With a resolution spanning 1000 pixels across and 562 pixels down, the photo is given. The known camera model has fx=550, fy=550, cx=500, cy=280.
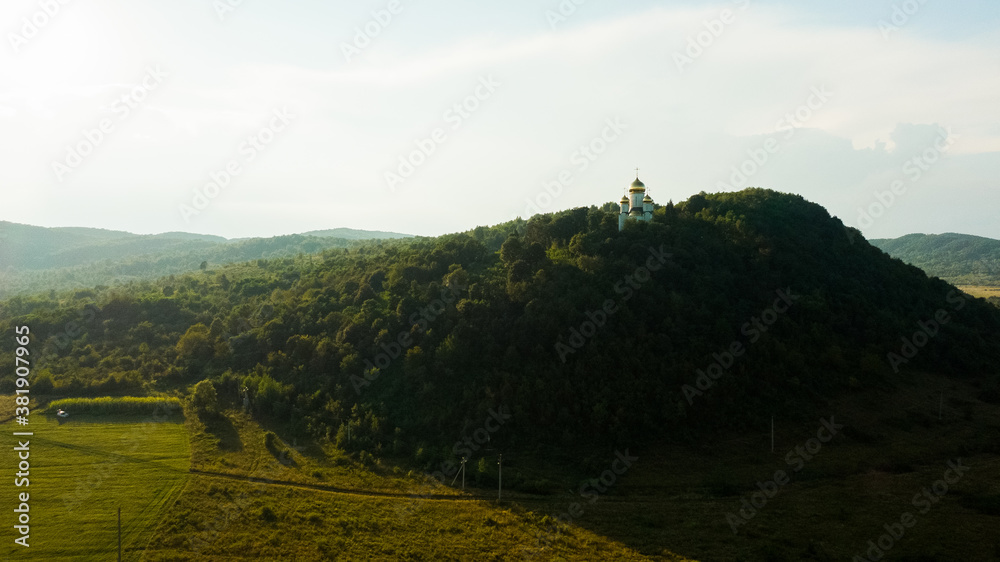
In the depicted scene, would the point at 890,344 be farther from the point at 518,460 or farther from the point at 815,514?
the point at 518,460

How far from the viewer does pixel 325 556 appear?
25.1 meters

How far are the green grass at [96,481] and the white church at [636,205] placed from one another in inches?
1644

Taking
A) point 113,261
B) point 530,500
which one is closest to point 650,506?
point 530,500

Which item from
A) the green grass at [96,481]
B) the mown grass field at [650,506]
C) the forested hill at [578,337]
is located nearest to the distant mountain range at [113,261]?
the forested hill at [578,337]

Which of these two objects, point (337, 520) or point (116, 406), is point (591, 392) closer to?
point (337, 520)

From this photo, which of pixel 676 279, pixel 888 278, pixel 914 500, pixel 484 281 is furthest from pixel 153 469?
pixel 888 278

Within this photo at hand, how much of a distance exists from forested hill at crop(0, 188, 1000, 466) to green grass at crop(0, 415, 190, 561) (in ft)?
25.7

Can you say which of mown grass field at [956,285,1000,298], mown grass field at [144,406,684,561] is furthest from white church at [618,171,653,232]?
mown grass field at [956,285,1000,298]

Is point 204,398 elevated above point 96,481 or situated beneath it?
elevated above

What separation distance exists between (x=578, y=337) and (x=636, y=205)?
60.7ft

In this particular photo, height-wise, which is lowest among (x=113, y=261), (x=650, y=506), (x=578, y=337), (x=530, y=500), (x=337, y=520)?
(x=337, y=520)

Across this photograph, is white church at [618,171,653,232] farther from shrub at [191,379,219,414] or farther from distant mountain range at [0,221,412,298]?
distant mountain range at [0,221,412,298]

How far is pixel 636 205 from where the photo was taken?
178 feet

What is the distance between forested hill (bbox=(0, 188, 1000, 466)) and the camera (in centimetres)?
3875
